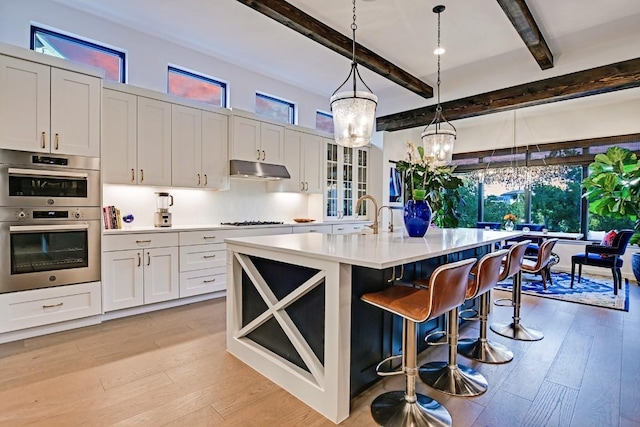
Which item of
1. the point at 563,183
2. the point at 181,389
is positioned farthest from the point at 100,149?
the point at 563,183

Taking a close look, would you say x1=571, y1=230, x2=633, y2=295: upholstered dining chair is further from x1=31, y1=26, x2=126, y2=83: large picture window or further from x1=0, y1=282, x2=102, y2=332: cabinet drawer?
x1=31, y1=26, x2=126, y2=83: large picture window

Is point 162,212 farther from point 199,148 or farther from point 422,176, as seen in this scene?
point 422,176

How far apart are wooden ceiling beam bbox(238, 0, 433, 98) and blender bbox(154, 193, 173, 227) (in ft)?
7.87

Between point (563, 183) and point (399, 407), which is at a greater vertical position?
point (563, 183)

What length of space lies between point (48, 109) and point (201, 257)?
6.84 feet

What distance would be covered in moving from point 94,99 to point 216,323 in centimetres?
254

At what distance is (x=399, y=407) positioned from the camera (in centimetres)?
186

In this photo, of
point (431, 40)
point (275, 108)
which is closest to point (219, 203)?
point (275, 108)

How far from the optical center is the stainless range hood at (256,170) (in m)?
4.45

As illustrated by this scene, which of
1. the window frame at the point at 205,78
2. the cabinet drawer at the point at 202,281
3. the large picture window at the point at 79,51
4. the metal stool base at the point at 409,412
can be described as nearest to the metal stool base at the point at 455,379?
the metal stool base at the point at 409,412

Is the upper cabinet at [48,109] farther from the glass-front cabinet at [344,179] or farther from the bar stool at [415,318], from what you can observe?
the glass-front cabinet at [344,179]

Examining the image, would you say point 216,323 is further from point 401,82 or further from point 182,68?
point 401,82

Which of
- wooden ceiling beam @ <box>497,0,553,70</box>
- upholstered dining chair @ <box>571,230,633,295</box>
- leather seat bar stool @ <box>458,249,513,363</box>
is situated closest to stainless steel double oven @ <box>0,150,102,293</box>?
leather seat bar stool @ <box>458,249,513,363</box>

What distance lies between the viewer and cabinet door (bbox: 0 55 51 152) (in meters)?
2.71
